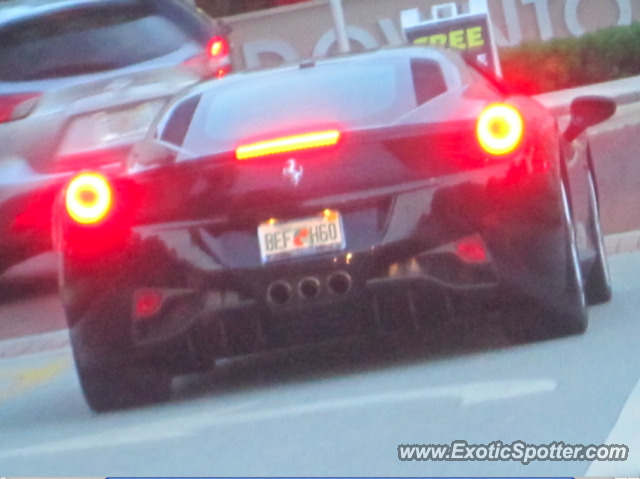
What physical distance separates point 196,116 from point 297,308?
3.77 feet

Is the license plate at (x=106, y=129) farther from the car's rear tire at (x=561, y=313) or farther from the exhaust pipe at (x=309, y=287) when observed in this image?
the exhaust pipe at (x=309, y=287)

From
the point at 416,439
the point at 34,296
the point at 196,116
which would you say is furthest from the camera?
the point at 34,296

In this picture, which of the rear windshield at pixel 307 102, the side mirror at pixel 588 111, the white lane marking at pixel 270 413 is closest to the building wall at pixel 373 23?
the side mirror at pixel 588 111

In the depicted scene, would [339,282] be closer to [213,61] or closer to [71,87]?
[71,87]

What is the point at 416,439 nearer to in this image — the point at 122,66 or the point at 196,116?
the point at 196,116

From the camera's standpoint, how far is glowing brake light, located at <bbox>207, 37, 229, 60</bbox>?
10.1 m

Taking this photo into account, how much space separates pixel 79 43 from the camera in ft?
32.1

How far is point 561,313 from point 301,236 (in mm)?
1089

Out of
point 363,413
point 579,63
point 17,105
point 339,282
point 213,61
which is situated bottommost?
point 579,63

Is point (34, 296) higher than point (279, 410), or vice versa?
point (279, 410)

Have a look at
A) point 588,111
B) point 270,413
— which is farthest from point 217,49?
point 270,413

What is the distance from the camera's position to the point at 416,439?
199 inches

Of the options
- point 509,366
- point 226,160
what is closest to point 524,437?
point 509,366

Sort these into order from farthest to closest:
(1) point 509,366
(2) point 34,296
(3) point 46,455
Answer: (2) point 34,296 → (1) point 509,366 → (3) point 46,455
